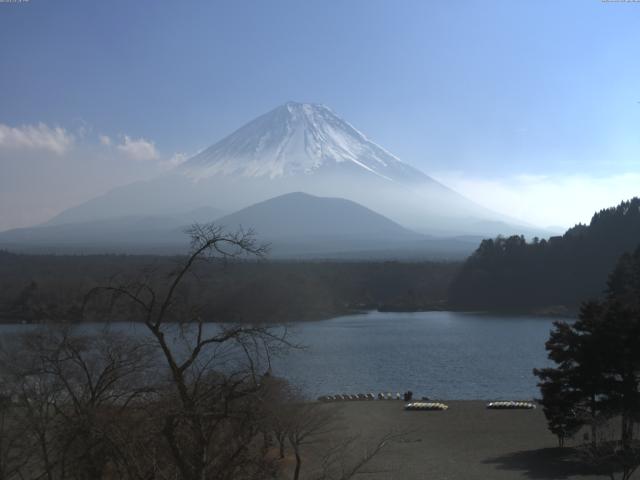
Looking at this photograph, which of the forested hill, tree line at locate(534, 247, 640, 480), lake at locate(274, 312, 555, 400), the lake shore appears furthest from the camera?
the forested hill

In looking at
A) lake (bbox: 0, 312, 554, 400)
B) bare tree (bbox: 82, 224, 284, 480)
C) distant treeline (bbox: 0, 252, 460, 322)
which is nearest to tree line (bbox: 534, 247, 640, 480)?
lake (bbox: 0, 312, 554, 400)

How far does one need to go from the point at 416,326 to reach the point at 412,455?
23.1m

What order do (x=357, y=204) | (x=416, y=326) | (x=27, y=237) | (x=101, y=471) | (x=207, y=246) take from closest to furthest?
(x=207, y=246) < (x=101, y=471) < (x=416, y=326) < (x=27, y=237) < (x=357, y=204)

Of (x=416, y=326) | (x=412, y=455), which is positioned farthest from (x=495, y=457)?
(x=416, y=326)

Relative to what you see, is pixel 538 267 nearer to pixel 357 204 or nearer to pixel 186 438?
pixel 186 438

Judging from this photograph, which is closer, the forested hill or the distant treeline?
the distant treeline

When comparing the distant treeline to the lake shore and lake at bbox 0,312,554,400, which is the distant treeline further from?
the lake shore

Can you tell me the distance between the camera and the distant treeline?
35.7ft

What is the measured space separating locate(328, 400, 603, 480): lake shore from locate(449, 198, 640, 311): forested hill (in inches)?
1112

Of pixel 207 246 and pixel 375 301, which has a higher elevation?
pixel 207 246

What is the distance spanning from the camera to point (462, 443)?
419 inches

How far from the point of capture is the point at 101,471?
3910 millimetres

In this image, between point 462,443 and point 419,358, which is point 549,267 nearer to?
point 419,358

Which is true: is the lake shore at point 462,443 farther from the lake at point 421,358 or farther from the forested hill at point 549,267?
the forested hill at point 549,267
